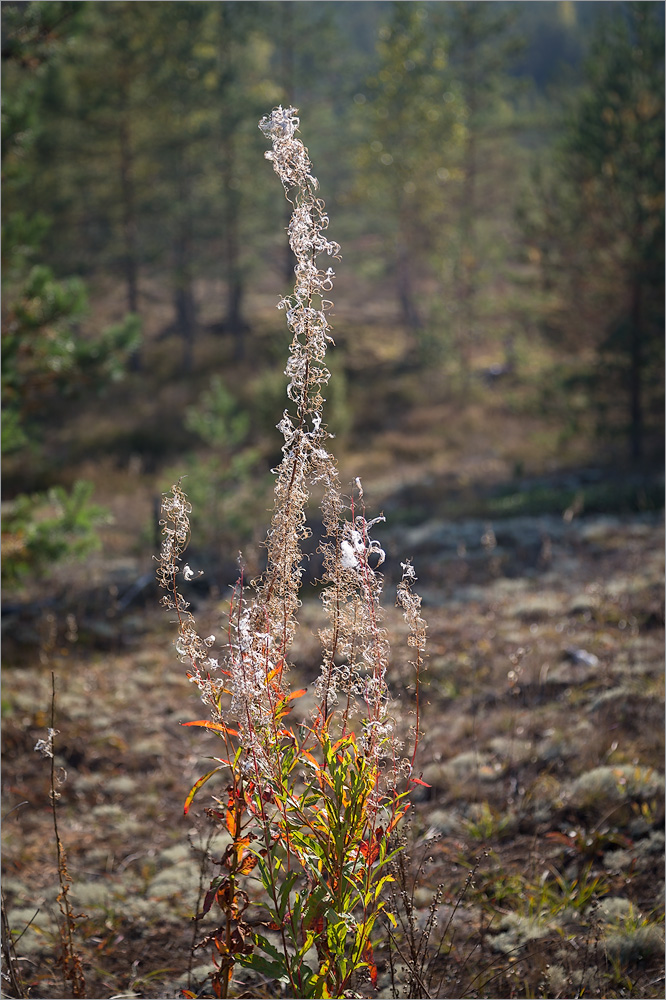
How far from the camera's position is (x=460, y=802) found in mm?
4145

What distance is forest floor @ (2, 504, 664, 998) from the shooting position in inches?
114

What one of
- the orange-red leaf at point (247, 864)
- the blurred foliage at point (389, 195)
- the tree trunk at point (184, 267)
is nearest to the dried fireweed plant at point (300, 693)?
the orange-red leaf at point (247, 864)

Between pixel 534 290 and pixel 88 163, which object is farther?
pixel 88 163

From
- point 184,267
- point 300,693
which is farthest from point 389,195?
point 300,693

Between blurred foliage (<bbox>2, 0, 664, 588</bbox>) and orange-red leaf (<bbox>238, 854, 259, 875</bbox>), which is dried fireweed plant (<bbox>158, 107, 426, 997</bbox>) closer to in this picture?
orange-red leaf (<bbox>238, 854, 259, 875</bbox>)

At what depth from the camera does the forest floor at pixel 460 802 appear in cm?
290

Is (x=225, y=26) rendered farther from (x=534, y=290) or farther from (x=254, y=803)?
(x=254, y=803)

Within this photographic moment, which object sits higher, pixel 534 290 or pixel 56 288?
pixel 534 290

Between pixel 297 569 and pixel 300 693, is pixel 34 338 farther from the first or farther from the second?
pixel 300 693

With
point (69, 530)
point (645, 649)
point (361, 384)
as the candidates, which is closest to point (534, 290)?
point (361, 384)

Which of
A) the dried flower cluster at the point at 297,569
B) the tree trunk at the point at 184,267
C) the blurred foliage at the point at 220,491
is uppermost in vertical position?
the tree trunk at the point at 184,267

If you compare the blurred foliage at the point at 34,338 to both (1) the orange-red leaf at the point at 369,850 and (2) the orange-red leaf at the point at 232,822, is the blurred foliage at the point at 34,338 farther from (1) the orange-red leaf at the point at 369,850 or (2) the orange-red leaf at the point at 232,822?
(1) the orange-red leaf at the point at 369,850

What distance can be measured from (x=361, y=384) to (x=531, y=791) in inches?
764

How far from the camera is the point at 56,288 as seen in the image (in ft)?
19.1
